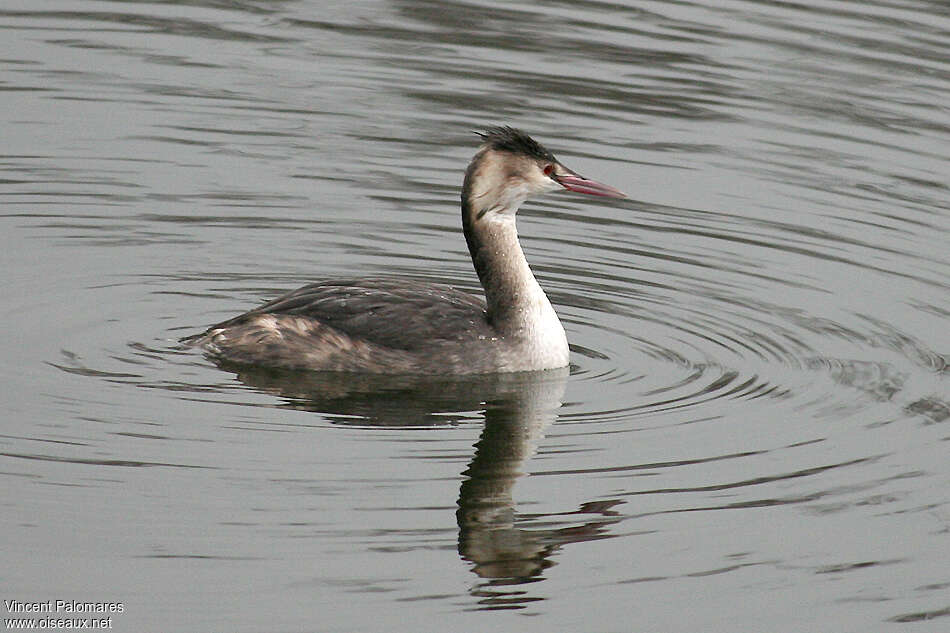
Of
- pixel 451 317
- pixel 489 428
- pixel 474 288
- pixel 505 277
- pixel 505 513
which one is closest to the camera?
pixel 505 513

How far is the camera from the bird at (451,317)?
1092 cm

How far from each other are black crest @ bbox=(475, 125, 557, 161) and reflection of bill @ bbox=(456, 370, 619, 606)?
146 cm

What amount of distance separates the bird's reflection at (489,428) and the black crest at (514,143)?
1.23 m

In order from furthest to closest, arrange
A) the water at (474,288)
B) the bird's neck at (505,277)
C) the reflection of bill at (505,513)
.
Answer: the bird's neck at (505,277)
the reflection of bill at (505,513)
the water at (474,288)

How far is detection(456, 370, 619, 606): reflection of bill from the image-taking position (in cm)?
843

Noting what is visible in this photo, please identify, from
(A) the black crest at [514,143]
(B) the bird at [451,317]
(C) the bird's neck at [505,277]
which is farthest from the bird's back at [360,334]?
(A) the black crest at [514,143]

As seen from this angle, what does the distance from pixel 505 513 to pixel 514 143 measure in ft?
9.09

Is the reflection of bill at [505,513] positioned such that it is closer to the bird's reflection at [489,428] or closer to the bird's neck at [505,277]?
the bird's reflection at [489,428]

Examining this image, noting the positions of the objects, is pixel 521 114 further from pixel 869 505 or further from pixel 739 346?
pixel 869 505

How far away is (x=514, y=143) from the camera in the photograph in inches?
434

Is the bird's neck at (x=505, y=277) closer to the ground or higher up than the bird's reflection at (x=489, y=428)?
higher up

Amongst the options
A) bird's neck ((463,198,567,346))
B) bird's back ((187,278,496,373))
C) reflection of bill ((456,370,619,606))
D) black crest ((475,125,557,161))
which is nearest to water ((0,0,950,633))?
reflection of bill ((456,370,619,606))

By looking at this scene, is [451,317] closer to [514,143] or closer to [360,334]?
[360,334]

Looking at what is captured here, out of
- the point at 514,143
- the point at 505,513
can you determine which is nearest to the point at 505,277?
the point at 514,143
